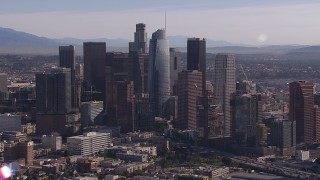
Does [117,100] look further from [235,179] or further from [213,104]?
[235,179]

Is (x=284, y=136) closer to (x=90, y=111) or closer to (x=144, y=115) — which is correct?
(x=144, y=115)

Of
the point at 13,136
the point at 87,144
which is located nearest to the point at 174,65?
the point at 13,136

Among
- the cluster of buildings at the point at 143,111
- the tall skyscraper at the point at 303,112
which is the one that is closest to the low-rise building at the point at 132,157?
the cluster of buildings at the point at 143,111

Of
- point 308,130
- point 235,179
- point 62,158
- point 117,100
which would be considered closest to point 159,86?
point 117,100

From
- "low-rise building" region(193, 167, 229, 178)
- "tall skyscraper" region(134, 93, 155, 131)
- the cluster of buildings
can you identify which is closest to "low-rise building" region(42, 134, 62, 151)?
the cluster of buildings

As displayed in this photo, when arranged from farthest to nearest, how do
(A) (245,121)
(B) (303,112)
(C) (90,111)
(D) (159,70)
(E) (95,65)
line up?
(E) (95,65)
(D) (159,70)
(C) (90,111)
(B) (303,112)
(A) (245,121)

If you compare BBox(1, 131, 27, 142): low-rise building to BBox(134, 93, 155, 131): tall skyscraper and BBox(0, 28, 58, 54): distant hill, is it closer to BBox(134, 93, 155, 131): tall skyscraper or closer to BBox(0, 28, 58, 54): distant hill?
BBox(134, 93, 155, 131): tall skyscraper
